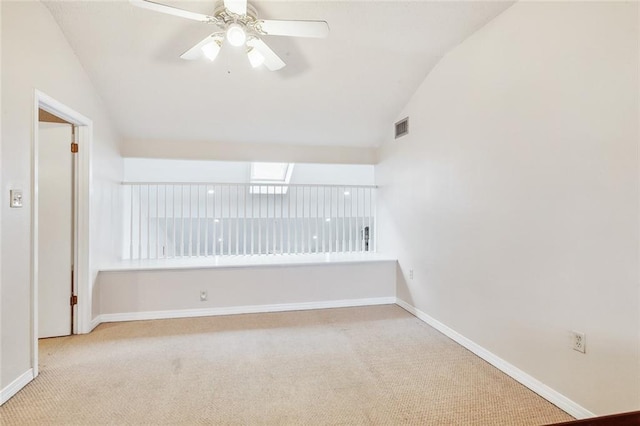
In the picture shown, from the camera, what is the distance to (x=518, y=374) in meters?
2.23

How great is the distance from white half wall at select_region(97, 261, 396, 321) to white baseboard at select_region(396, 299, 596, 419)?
2.80ft

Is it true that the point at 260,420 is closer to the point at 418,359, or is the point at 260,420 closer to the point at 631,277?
the point at 418,359

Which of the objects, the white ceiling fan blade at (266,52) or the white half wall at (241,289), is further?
the white half wall at (241,289)

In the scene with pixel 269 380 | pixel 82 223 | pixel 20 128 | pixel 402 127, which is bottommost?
pixel 269 380

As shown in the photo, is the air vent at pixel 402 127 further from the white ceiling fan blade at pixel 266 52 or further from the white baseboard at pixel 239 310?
the white baseboard at pixel 239 310

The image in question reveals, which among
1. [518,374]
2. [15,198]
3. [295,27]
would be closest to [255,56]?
[295,27]

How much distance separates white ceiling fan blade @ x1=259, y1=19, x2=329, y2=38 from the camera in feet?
6.50

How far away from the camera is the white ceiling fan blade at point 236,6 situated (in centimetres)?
186

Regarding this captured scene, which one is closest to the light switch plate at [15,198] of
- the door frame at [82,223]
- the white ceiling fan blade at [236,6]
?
the door frame at [82,223]

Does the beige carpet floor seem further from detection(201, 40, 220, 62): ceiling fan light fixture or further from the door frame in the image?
detection(201, 40, 220, 62): ceiling fan light fixture

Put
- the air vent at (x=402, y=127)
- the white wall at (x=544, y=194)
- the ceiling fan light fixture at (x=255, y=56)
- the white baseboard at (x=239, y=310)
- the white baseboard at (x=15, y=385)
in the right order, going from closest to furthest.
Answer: the white wall at (x=544, y=194) < the white baseboard at (x=15, y=385) < the ceiling fan light fixture at (x=255, y=56) < the white baseboard at (x=239, y=310) < the air vent at (x=402, y=127)

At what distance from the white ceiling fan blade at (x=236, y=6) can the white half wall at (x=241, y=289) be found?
8.18ft

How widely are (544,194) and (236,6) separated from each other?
2.22 m

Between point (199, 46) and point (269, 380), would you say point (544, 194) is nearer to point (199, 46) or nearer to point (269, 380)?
point (269, 380)
